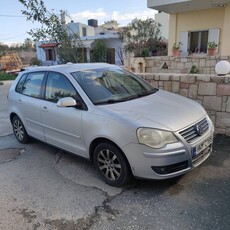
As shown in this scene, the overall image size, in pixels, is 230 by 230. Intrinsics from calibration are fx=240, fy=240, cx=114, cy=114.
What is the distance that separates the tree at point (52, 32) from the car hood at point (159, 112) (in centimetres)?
812

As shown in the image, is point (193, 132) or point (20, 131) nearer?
point (193, 132)

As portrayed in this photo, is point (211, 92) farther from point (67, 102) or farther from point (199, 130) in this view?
point (67, 102)

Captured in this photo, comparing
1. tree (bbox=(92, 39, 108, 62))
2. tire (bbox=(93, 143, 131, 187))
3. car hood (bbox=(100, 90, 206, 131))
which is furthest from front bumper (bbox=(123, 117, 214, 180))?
tree (bbox=(92, 39, 108, 62))

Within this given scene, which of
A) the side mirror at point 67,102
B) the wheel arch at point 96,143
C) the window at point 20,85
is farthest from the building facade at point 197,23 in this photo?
the wheel arch at point 96,143

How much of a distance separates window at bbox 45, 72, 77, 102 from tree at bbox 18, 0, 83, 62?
23.5 ft

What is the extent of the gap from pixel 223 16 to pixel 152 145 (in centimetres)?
1094

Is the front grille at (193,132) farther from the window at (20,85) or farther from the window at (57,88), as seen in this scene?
the window at (20,85)

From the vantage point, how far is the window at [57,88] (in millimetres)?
3650

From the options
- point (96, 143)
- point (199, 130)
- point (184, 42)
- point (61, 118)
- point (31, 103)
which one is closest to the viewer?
point (199, 130)

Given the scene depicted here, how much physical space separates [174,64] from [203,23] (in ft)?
10.6

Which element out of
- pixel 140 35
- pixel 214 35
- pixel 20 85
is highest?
pixel 140 35

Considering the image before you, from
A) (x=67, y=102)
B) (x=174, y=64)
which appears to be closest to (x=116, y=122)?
(x=67, y=102)

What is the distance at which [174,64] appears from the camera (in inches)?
421

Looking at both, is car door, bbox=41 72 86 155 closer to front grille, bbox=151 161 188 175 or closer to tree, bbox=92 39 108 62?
front grille, bbox=151 161 188 175
